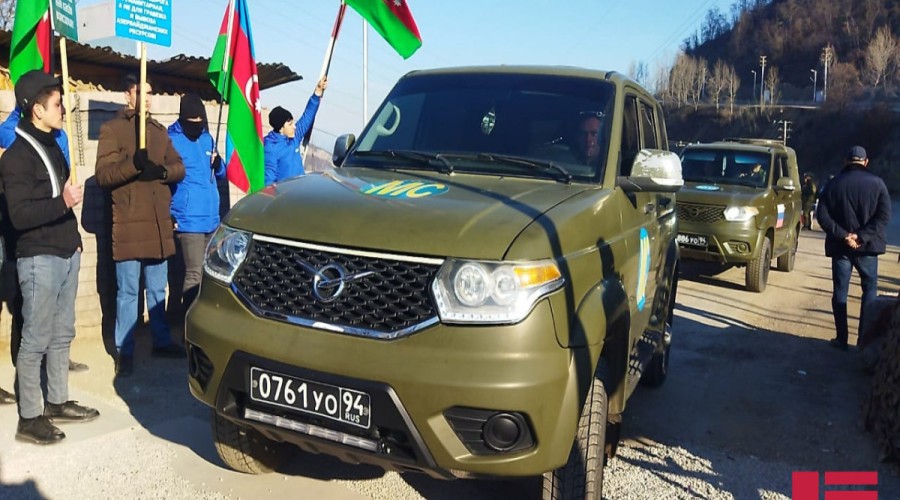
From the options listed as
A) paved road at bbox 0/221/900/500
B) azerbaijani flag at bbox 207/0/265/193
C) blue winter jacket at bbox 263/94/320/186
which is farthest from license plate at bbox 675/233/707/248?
azerbaijani flag at bbox 207/0/265/193

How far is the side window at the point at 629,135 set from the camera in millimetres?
4023

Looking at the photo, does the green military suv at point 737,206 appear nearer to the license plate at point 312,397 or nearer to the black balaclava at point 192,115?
the black balaclava at point 192,115

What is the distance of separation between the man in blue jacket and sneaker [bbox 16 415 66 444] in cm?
299

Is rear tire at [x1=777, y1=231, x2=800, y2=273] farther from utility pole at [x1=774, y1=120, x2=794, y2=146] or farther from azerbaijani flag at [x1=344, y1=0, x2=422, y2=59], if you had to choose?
utility pole at [x1=774, y1=120, x2=794, y2=146]

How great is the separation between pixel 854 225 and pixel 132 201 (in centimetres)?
626

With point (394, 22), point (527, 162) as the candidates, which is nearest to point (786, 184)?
point (394, 22)

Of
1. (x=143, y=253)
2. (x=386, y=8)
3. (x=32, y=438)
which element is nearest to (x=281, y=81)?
(x=386, y=8)

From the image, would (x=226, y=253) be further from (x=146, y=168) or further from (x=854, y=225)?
(x=854, y=225)

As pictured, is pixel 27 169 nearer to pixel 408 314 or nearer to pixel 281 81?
pixel 408 314

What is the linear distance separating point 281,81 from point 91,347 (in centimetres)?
1315

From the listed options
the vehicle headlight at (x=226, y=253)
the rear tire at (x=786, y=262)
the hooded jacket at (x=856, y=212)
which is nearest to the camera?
the vehicle headlight at (x=226, y=253)

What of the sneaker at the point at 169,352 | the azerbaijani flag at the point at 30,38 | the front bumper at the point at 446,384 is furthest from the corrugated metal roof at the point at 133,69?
the front bumper at the point at 446,384

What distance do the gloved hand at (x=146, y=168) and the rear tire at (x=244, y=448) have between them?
210 cm

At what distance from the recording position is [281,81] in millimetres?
17984
